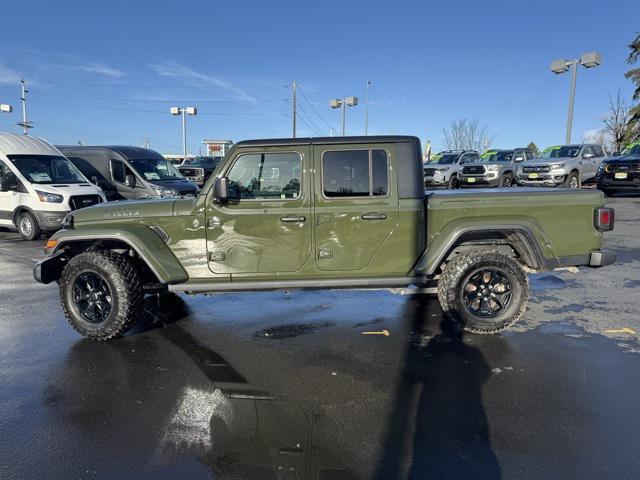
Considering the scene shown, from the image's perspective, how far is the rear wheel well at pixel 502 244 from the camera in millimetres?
4547

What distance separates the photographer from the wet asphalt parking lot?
8.80 feet

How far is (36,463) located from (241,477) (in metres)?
1.25

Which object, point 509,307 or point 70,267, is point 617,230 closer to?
point 509,307

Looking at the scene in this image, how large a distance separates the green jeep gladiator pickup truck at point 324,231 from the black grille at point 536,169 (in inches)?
550

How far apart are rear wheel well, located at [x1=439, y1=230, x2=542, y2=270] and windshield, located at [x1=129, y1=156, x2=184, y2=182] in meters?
11.1

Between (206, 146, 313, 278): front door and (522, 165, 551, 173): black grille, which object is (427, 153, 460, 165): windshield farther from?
(206, 146, 313, 278): front door

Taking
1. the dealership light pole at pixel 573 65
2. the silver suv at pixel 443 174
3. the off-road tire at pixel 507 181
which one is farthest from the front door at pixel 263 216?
the dealership light pole at pixel 573 65

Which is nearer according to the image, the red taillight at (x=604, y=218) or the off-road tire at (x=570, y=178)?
the red taillight at (x=604, y=218)

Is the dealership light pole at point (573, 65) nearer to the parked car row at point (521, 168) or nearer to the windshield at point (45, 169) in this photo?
the parked car row at point (521, 168)

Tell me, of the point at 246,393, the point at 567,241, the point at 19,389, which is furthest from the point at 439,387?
the point at 19,389

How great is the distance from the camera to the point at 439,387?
3.56 meters

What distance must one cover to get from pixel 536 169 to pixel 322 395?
16645 mm

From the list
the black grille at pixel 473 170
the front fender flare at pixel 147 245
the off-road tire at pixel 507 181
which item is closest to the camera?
the front fender flare at pixel 147 245

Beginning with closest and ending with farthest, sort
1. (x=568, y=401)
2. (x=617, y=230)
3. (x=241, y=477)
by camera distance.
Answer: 1. (x=241, y=477)
2. (x=568, y=401)
3. (x=617, y=230)
